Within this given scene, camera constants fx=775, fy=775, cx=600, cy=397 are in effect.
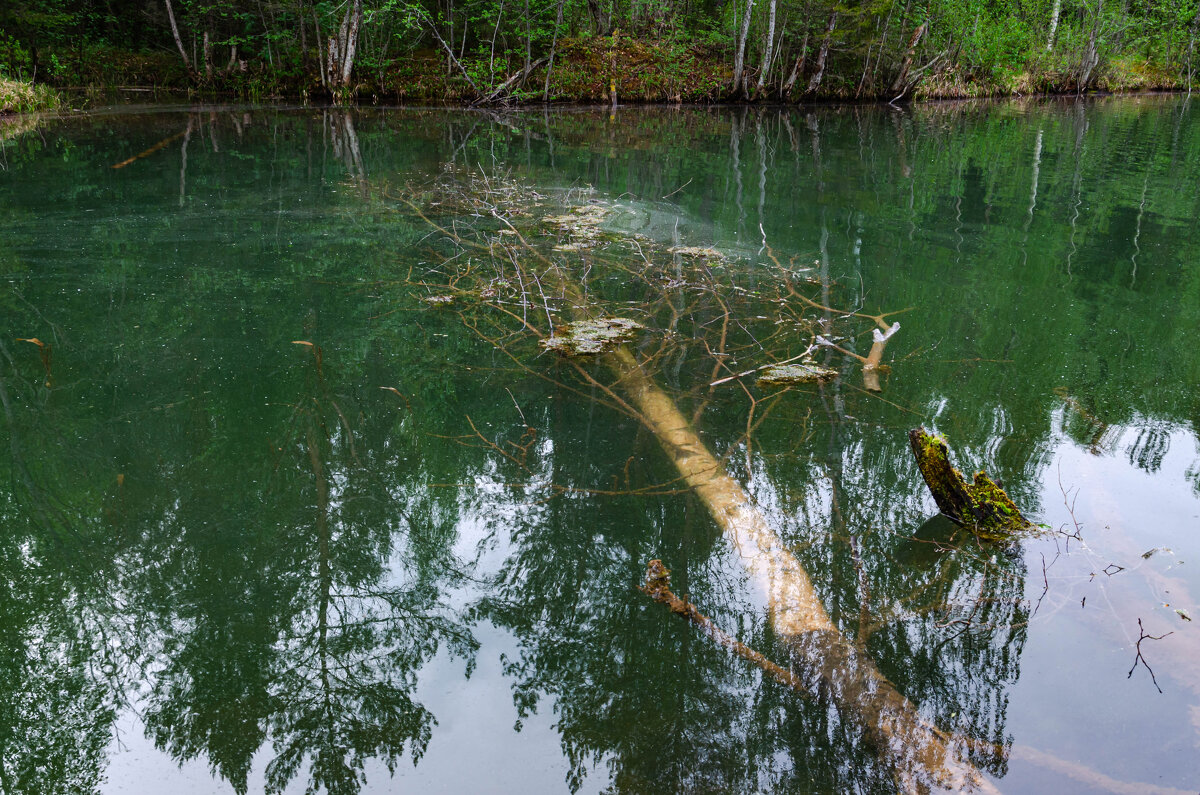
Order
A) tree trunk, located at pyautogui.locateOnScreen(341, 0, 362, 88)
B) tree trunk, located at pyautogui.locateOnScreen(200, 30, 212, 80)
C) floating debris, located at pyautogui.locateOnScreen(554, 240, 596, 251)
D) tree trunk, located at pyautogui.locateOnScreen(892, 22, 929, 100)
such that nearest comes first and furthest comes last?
1. floating debris, located at pyautogui.locateOnScreen(554, 240, 596, 251)
2. tree trunk, located at pyautogui.locateOnScreen(341, 0, 362, 88)
3. tree trunk, located at pyautogui.locateOnScreen(200, 30, 212, 80)
4. tree trunk, located at pyautogui.locateOnScreen(892, 22, 929, 100)

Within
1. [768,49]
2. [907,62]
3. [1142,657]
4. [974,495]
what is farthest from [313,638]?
[907,62]

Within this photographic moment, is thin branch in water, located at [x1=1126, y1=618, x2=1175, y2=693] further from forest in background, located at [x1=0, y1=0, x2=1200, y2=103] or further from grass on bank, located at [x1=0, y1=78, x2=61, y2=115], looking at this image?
grass on bank, located at [x1=0, y1=78, x2=61, y2=115]

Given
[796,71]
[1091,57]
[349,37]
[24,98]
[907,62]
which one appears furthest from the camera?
[1091,57]

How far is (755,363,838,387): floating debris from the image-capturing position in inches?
201

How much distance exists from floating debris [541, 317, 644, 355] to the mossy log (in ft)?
8.16

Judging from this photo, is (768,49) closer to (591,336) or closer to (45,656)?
(591,336)

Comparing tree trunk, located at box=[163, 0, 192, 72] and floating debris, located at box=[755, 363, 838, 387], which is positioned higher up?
tree trunk, located at box=[163, 0, 192, 72]

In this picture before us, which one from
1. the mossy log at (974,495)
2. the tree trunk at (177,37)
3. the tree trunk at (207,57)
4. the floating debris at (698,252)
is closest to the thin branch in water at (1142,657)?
the mossy log at (974,495)

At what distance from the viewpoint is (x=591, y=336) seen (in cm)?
573

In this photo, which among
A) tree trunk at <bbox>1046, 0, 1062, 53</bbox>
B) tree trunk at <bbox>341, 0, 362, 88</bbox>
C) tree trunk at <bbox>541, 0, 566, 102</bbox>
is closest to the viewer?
tree trunk at <bbox>341, 0, 362, 88</bbox>

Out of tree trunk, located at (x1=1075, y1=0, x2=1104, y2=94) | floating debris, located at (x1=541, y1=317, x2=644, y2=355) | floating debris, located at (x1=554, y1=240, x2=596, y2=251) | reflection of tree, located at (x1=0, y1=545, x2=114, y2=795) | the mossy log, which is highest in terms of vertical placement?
tree trunk, located at (x1=1075, y1=0, x2=1104, y2=94)

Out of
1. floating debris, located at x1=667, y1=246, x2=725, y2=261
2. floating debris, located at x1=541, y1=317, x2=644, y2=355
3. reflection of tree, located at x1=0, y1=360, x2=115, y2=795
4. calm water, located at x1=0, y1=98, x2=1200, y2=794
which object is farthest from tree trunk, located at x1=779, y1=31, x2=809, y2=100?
reflection of tree, located at x1=0, y1=360, x2=115, y2=795

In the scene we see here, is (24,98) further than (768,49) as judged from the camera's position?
No

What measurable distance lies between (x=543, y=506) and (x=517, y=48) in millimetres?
22327
